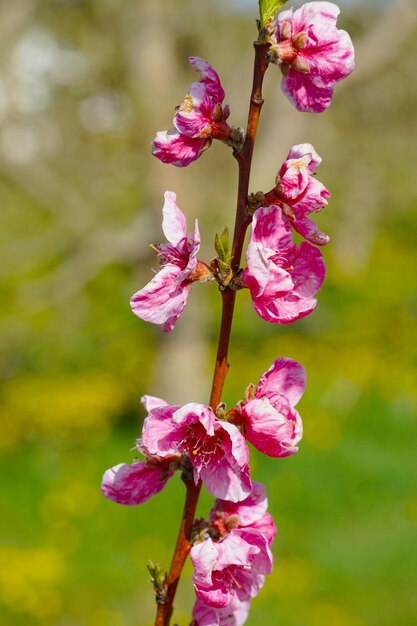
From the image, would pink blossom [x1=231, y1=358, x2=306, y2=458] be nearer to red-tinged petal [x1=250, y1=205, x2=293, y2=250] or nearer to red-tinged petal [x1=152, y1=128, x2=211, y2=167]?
red-tinged petal [x1=250, y1=205, x2=293, y2=250]

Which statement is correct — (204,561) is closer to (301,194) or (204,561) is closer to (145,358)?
(301,194)

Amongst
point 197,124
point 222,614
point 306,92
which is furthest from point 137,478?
point 306,92

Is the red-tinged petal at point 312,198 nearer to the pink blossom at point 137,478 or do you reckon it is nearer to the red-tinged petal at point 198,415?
the red-tinged petal at point 198,415

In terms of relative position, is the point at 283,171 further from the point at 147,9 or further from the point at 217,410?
the point at 147,9

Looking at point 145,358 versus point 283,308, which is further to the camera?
point 145,358

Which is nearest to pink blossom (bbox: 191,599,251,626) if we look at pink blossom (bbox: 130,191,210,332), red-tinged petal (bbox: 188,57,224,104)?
pink blossom (bbox: 130,191,210,332)

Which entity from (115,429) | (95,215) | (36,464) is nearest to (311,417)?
(115,429)

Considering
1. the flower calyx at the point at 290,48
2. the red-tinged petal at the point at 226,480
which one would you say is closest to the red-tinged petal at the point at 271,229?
the flower calyx at the point at 290,48
